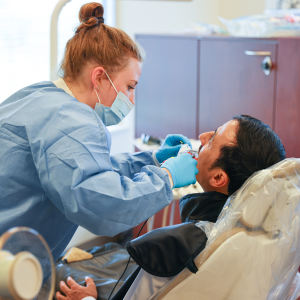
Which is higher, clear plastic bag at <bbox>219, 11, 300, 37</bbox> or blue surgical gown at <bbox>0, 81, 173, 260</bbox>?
clear plastic bag at <bbox>219, 11, 300, 37</bbox>

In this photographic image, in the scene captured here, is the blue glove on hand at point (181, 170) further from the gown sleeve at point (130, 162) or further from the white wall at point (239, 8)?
the white wall at point (239, 8)

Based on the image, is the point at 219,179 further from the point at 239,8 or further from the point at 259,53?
the point at 239,8

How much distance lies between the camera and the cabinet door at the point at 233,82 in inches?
70.7

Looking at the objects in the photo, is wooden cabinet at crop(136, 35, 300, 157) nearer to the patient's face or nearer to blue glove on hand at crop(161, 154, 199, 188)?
the patient's face

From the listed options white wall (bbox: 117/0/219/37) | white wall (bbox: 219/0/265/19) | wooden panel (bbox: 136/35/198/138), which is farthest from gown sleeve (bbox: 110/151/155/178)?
white wall (bbox: 219/0/265/19)

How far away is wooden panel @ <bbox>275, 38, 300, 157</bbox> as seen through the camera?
1.63 meters

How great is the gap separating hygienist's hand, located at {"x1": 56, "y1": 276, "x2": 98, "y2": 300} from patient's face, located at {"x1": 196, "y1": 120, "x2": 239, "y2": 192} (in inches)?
20.5

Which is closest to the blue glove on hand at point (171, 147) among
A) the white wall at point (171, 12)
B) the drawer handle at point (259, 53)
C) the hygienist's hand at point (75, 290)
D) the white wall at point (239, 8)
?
the hygienist's hand at point (75, 290)

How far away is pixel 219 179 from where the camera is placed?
1.15 metres

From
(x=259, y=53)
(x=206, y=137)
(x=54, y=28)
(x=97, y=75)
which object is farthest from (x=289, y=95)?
(x=54, y=28)

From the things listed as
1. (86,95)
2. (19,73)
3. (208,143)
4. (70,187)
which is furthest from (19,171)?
(19,73)

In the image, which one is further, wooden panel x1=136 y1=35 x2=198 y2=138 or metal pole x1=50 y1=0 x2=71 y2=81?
wooden panel x1=136 y1=35 x2=198 y2=138

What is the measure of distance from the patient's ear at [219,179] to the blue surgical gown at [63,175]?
0.20 m

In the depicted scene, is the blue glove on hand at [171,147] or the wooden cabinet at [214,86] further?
the wooden cabinet at [214,86]
